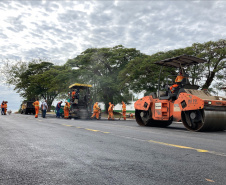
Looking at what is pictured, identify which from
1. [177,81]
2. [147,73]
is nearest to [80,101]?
[147,73]

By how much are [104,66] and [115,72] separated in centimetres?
205

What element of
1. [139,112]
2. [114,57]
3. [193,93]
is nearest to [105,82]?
[114,57]

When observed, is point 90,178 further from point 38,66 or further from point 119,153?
point 38,66

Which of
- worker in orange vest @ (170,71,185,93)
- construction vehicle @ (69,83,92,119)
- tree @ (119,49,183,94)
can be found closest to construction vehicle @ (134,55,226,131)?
worker in orange vest @ (170,71,185,93)

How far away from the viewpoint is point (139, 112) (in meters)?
14.1

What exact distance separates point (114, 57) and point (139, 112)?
2084cm

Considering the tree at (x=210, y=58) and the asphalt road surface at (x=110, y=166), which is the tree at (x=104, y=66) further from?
the asphalt road surface at (x=110, y=166)

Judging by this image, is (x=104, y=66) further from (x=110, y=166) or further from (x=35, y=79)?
(x=110, y=166)

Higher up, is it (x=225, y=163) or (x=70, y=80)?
(x=70, y=80)

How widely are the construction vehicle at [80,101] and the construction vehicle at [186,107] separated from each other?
8495 mm

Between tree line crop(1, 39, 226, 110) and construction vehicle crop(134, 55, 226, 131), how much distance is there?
44.2 inches

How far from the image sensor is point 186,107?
1062cm

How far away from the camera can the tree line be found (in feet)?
77.2

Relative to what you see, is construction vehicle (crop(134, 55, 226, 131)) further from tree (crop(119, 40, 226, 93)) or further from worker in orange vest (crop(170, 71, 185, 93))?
tree (crop(119, 40, 226, 93))
